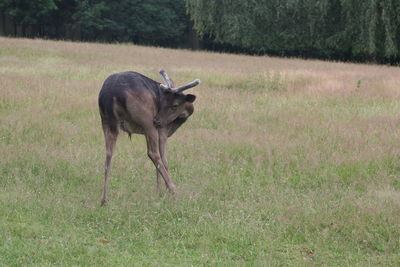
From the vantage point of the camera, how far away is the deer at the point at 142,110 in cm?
768

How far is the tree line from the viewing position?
3238 centimetres

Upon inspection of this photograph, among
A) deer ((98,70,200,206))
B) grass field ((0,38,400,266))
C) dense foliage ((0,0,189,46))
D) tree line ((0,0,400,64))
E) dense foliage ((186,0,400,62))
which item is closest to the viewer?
grass field ((0,38,400,266))

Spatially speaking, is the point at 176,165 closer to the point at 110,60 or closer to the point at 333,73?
the point at 333,73

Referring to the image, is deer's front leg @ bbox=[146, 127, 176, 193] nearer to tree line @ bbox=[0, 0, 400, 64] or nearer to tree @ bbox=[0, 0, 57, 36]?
tree line @ bbox=[0, 0, 400, 64]

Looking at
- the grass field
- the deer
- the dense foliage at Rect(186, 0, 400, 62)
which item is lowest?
the grass field

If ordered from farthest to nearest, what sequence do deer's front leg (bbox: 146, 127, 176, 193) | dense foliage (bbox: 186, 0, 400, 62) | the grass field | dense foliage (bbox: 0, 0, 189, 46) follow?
dense foliage (bbox: 0, 0, 189, 46) < dense foliage (bbox: 186, 0, 400, 62) < deer's front leg (bbox: 146, 127, 176, 193) < the grass field

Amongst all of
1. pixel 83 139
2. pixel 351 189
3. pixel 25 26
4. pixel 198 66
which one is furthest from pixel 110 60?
pixel 25 26

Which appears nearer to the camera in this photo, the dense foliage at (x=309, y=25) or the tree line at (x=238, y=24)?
the dense foliage at (x=309, y=25)

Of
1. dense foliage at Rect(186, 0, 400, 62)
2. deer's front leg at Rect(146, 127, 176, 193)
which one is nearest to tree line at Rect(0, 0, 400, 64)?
dense foliage at Rect(186, 0, 400, 62)

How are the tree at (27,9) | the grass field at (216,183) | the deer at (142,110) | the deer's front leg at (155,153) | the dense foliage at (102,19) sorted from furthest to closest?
the dense foliage at (102,19) → the tree at (27,9) → the deer's front leg at (155,153) → the deer at (142,110) → the grass field at (216,183)

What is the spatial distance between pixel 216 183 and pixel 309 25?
29308 millimetres

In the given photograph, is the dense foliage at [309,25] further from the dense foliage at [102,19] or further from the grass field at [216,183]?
the grass field at [216,183]

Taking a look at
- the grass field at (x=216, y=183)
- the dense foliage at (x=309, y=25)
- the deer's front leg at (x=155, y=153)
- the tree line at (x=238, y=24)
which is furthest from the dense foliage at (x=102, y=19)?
the deer's front leg at (x=155, y=153)

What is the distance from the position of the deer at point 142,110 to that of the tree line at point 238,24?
2454 cm
